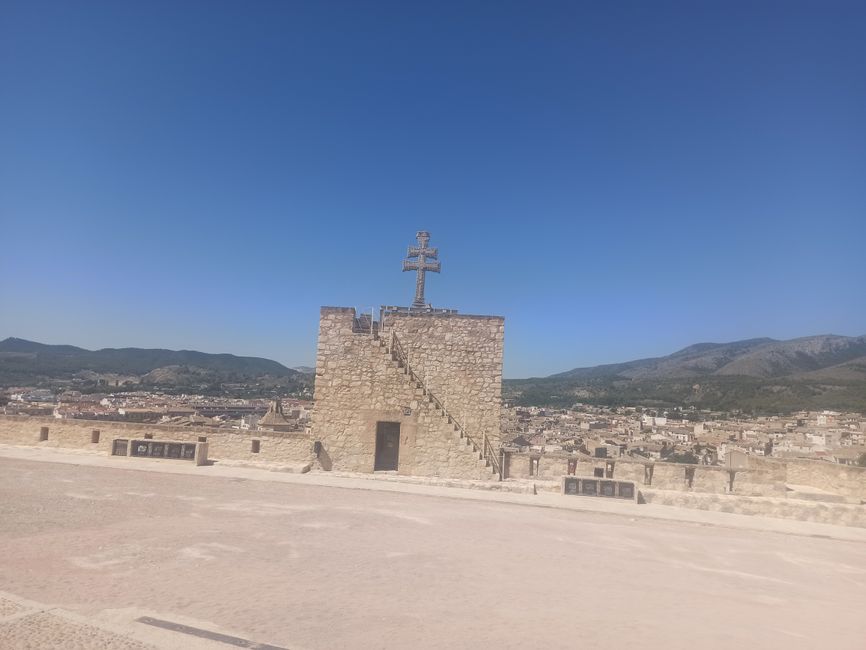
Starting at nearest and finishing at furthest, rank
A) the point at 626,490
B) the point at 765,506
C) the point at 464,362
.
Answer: the point at 765,506 → the point at 626,490 → the point at 464,362

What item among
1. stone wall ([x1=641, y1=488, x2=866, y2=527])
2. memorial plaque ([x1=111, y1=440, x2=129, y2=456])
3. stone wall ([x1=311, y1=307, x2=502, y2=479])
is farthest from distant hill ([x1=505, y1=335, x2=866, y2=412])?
memorial plaque ([x1=111, y1=440, x2=129, y2=456])

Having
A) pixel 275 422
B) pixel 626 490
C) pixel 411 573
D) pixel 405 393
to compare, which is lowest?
pixel 411 573

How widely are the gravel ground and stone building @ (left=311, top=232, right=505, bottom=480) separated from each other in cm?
378

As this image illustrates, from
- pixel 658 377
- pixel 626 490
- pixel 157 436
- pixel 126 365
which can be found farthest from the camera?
pixel 126 365

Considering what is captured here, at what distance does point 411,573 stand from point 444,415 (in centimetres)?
864

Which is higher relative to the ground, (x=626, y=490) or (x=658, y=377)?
(x=658, y=377)

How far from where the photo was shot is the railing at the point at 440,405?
53.0ft

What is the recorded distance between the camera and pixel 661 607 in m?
6.58

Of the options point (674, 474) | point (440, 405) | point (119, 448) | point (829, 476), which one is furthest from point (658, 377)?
point (119, 448)

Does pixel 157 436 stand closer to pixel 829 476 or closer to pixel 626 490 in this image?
pixel 626 490

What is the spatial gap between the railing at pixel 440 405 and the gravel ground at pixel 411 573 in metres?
4.13

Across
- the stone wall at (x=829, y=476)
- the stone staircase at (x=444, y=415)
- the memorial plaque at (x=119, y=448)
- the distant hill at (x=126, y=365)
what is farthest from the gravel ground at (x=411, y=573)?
the distant hill at (x=126, y=365)

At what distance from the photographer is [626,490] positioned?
46.5 ft

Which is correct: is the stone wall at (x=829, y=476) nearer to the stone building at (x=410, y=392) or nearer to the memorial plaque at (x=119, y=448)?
the stone building at (x=410, y=392)
